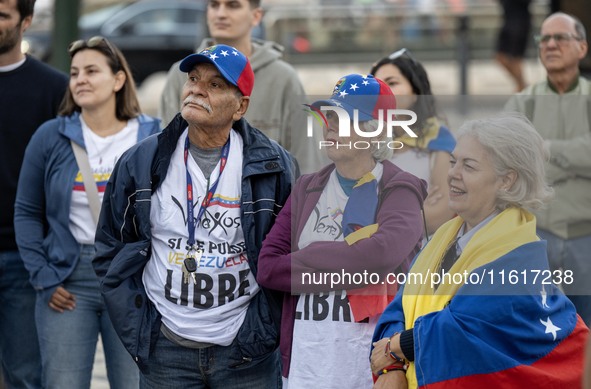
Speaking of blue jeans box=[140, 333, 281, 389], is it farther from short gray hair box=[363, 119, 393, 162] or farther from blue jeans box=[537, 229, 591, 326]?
blue jeans box=[537, 229, 591, 326]

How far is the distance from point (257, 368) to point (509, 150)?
1396mm

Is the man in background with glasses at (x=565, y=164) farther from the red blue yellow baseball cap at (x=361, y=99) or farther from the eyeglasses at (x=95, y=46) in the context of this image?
the eyeglasses at (x=95, y=46)

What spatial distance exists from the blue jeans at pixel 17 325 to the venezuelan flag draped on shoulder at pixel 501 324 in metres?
2.61

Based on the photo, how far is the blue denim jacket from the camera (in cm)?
547

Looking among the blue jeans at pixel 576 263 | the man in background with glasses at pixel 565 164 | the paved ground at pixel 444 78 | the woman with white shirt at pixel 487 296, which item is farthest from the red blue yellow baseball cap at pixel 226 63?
the paved ground at pixel 444 78

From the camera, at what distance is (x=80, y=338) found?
541cm

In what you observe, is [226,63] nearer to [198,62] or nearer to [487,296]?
[198,62]

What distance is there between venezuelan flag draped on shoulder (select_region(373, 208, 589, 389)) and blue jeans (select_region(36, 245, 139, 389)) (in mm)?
1917

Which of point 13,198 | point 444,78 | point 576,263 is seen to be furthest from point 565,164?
point 444,78

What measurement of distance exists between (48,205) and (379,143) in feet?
6.13

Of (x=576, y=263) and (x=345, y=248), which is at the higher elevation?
(x=345, y=248)

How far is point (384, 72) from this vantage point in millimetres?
6000

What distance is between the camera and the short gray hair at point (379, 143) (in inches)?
172

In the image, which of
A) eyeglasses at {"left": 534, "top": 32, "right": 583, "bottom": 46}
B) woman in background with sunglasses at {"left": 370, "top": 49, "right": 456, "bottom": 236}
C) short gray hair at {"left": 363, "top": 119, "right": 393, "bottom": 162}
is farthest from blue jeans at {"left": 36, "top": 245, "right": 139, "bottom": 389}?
eyeglasses at {"left": 534, "top": 32, "right": 583, "bottom": 46}
